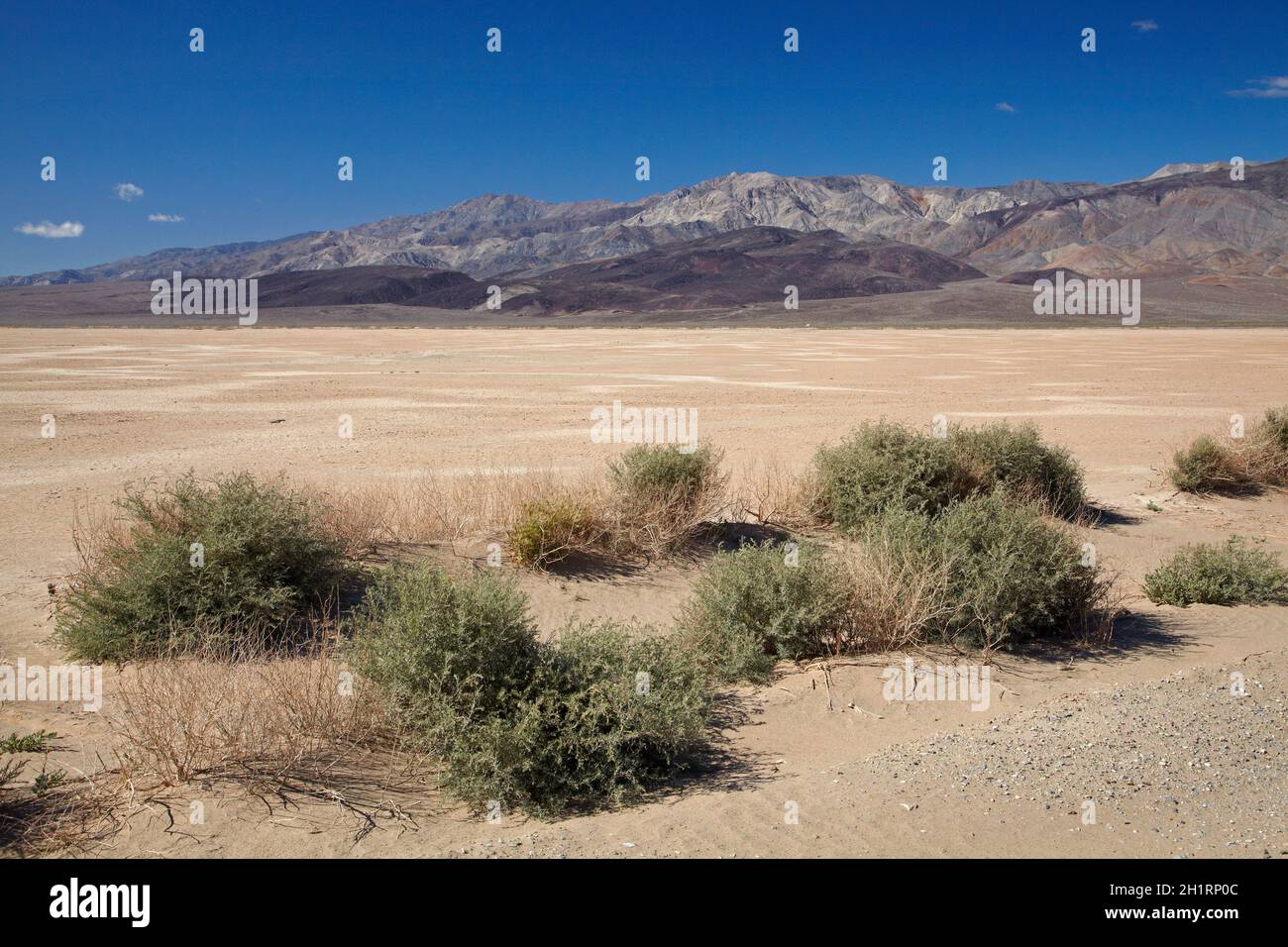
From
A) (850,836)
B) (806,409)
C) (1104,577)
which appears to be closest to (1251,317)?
(806,409)

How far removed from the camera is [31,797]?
4.23 m

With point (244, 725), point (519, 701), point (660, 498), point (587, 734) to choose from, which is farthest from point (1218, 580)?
point (244, 725)

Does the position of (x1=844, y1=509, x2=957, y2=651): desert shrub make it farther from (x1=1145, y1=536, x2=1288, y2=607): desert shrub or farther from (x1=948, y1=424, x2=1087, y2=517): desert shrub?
(x1=948, y1=424, x2=1087, y2=517): desert shrub

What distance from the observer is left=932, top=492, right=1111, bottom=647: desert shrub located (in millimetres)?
6871

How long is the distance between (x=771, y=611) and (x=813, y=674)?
0.59 meters

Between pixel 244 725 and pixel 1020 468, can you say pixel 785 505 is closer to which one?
pixel 1020 468

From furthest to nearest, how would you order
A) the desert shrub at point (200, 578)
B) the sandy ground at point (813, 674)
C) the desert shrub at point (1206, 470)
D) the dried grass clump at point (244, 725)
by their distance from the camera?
the desert shrub at point (1206, 470) < the desert shrub at point (200, 578) < the dried grass clump at point (244, 725) < the sandy ground at point (813, 674)

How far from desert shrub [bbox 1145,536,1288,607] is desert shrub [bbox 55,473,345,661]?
736 cm

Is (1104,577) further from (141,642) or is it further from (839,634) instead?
(141,642)

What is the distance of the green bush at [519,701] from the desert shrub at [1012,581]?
2.60 metres

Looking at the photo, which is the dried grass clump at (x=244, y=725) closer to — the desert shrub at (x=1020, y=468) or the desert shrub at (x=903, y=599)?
the desert shrub at (x=903, y=599)

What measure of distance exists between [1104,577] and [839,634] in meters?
3.81

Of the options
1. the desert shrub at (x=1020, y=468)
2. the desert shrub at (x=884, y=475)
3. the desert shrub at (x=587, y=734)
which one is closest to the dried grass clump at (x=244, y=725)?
the desert shrub at (x=587, y=734)

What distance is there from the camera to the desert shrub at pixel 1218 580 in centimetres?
805
